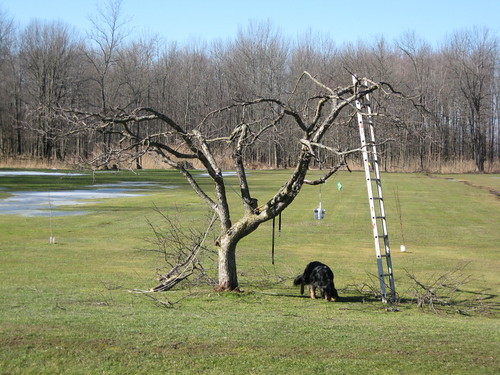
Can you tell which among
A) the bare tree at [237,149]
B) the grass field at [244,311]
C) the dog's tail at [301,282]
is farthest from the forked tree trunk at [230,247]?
the dog's tail at [301,282]

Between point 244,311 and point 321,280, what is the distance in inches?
83.1

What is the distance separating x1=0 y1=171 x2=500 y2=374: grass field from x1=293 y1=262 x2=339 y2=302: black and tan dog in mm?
195

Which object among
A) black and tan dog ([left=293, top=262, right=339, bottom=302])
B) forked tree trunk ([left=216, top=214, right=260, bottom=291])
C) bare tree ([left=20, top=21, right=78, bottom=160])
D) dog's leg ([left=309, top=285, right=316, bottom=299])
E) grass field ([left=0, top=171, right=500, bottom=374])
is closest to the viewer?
grass field ([left=0, top=171, right=500, bottom=374])

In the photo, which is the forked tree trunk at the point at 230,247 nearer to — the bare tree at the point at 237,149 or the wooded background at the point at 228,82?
the bare tree at the point at 237,149

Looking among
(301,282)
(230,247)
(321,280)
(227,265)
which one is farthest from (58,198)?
(321,280)

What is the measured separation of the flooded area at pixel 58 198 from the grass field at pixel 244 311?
2.32 m

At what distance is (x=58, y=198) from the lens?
33.7m

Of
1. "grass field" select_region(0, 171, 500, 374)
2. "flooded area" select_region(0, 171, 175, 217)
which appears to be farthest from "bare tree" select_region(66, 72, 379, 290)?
"flooded area" select_region(0, 171, 175, 217)

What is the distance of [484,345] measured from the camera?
27.1ft

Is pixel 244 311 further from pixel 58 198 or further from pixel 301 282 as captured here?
pixel 58 198

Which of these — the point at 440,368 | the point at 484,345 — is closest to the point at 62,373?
the point at 440,368

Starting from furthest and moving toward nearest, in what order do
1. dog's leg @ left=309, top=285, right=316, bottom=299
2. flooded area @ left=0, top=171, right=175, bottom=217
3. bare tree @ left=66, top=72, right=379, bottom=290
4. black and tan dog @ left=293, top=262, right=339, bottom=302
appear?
flooded area @ left=0, top=171, right=175, bottom=217 < dog's leg @ left=309, top=285, right=316, bottom=299 < black and tan dog @ left=293, top=262, right=339, bottom=302 < bare tree @ left=66, top=72, right=379, bottom=290

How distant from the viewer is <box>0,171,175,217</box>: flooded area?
27.5 metres

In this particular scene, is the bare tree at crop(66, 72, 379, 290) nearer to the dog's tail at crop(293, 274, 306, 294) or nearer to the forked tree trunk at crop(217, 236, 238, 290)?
the forked tree trunk at crop(217, 236, 238, 290)
